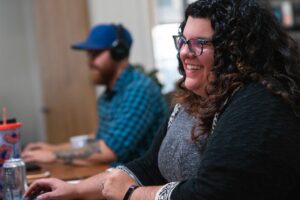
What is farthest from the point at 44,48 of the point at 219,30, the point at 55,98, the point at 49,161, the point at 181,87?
the point at 219,30

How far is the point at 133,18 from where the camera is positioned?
3865 millimetres

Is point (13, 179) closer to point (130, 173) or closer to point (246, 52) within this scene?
point (130, 173)

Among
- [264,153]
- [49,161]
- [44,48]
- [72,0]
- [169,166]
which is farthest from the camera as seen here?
[44,48]

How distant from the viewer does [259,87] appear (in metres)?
1.11

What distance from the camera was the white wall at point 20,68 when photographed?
195 inches

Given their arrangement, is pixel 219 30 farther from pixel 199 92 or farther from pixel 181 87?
pixel 181 87

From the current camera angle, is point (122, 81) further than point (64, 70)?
No

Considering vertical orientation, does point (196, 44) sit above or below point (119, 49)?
above

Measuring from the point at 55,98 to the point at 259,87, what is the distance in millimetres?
3409

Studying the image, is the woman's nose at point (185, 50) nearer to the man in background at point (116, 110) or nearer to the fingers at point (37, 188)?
the fingers at point (37, 188)

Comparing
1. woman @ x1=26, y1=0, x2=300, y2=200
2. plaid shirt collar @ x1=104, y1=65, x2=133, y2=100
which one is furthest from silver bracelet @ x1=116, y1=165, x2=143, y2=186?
plaid shirt collar @ x1=104, y1=65, x2=133, y2=100

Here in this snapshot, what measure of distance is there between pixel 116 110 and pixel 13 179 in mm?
874

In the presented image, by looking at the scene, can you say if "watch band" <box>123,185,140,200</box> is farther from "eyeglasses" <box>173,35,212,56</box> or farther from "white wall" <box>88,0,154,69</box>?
"white wall" <box>88,0,154,69</box>

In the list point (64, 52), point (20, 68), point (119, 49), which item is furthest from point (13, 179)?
point (20, 68)
